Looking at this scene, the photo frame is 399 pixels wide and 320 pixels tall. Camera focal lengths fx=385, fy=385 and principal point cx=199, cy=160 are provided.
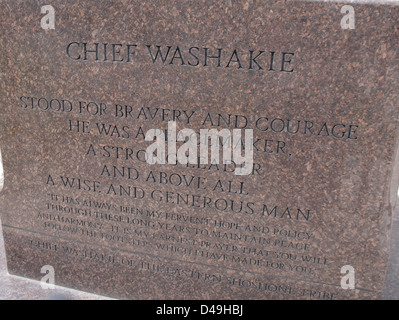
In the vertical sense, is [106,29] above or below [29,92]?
above

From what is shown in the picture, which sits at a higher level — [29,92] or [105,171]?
[29,92]

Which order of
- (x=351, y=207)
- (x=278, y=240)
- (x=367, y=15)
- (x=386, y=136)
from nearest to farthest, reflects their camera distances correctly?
(x=367, y=15) → (x=386, y=136) → (x=351, y=207) → (x=278, y=240)

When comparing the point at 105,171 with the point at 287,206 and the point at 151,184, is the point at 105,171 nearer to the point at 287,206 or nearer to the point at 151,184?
the point at 151,184

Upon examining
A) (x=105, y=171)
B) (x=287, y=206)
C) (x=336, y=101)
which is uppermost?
(x=336, y=101)

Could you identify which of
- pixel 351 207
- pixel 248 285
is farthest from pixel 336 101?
pixel 248 285

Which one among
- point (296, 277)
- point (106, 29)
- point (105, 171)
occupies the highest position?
point (106, 29)

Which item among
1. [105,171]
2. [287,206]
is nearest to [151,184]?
[105,171]

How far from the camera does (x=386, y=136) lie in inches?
82.6

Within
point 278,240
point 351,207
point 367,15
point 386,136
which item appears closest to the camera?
point 367,15

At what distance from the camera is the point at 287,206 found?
93.8 inches
